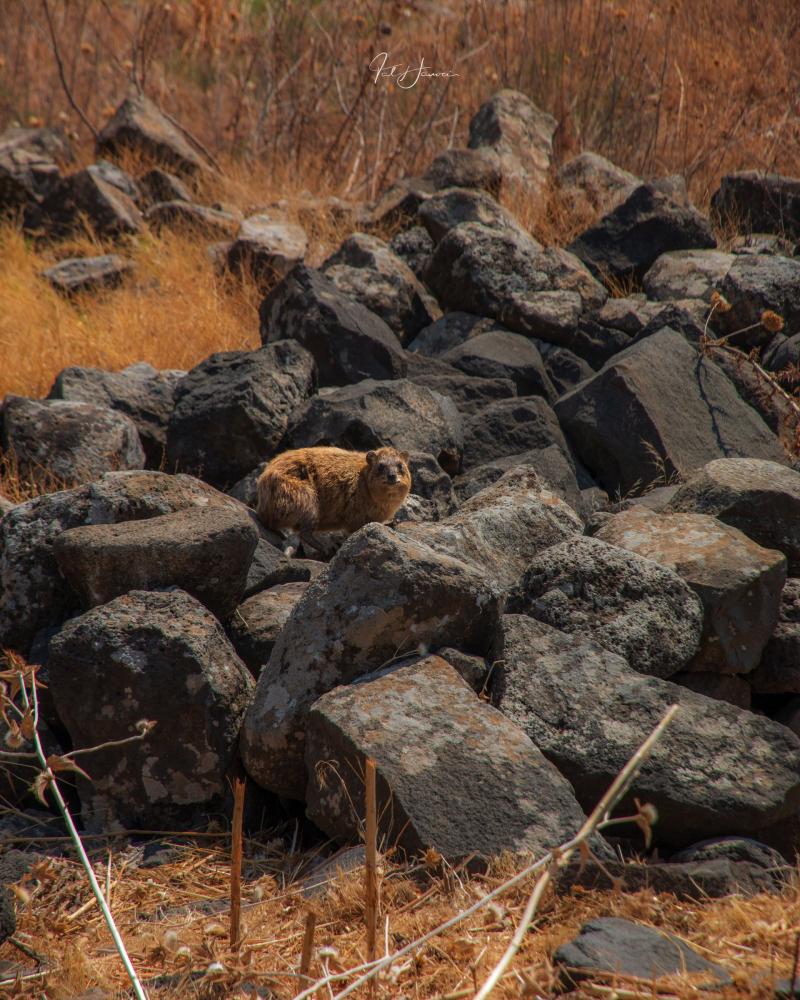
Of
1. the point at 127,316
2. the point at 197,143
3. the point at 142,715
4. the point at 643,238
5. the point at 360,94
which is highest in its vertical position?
the point at 360,94

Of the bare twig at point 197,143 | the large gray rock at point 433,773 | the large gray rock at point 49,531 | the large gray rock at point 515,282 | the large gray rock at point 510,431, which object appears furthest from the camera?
the bare twig at point 197,143

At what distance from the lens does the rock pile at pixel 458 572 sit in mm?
4250

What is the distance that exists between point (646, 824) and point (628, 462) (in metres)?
6.03

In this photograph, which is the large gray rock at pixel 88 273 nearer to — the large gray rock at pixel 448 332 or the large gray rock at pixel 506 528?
the large gray rock at pixel 448 332

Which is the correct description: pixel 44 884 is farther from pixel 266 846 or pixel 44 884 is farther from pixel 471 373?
pixel 471 373

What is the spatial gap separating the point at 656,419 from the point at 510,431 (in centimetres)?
112

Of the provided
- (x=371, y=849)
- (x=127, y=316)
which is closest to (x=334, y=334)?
(x=127, y=316)

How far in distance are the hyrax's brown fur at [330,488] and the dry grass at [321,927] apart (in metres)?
2.88

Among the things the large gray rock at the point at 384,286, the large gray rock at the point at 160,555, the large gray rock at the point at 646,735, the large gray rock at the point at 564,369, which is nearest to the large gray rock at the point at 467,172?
the large gray rock at the point at 384,286

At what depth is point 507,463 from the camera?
742 centimetres

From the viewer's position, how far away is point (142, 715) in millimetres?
4602

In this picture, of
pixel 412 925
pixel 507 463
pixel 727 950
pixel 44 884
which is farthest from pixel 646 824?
pixel 507 463

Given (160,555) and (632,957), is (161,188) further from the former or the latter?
(632,957)

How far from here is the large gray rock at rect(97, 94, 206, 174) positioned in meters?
14.1
